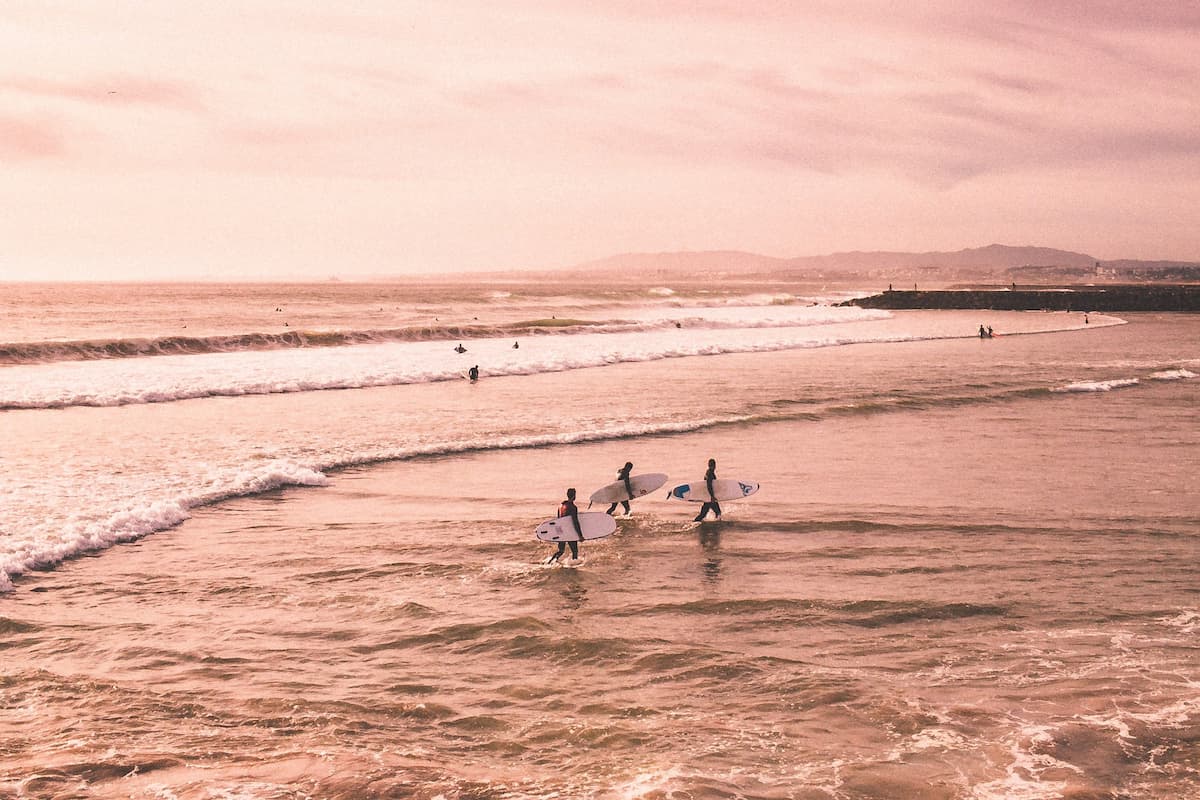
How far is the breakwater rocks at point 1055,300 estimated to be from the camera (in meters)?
100

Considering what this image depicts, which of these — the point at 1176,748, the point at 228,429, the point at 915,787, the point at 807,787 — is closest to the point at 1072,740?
the point at 1176,748

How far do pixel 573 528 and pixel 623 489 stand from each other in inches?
117

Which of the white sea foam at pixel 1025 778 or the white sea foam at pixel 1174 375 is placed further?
the white sea foam at pixel 1174 375

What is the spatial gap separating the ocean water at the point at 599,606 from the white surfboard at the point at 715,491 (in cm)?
41

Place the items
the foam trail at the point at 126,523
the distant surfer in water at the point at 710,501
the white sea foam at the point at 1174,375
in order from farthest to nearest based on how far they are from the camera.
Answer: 1. the white sea foam at the point at 1174,375
2. the distant surfer in water at the point at 710,501
3. the foam trail at the point at 126,523

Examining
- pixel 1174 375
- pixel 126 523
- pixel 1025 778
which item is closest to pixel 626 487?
pixel 126 523

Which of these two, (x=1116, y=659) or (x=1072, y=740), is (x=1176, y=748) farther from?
(x=1116, y=659)

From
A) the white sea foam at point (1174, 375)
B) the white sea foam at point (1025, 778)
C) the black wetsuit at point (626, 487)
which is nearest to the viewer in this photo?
the white sea foam at point (1025, 778)

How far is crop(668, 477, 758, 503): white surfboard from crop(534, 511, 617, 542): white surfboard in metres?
2.58

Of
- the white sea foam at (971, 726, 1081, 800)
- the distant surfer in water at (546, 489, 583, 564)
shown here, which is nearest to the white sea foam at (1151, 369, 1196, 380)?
the distant surfer in water at (546, 489, 583, 564)

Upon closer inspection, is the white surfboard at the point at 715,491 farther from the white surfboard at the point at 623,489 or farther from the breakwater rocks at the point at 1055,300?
the breakwater rocks at the point at 1055,300

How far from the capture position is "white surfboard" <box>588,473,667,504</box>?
17.6 meters

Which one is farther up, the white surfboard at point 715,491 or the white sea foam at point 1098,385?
the white sea foam at point 1098,385

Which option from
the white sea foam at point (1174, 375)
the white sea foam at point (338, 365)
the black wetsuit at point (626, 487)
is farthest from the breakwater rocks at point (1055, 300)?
the black wetsuit at point (626, 487)
